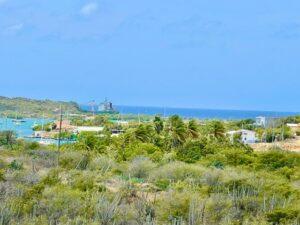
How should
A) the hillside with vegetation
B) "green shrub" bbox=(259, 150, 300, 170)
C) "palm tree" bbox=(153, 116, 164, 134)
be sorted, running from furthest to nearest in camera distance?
1. "palm tree" bbox=(153, 116, 164, 134)
2. "green shrub" bbox=(259, 150, 300, 170)
3. the hillside with vegetation

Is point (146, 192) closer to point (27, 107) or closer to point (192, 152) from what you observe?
point (192, 152)

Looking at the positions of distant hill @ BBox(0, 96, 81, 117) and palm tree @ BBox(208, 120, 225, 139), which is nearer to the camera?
palm tree @ BBox(208, 120, 225, 139)

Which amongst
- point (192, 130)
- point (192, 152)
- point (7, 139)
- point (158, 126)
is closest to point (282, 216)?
point (192, 152)

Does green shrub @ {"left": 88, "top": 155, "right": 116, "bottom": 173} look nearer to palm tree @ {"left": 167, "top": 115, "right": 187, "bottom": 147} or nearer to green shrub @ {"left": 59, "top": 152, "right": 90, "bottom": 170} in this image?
green shrub @ {"left": 59, "top": 152, "right": 90, "bottom": 170}

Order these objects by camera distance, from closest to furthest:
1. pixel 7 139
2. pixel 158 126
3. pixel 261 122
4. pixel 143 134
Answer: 1. pixel 7 139
2. pixel 143 134
3. pixel 158 126
4. pixel 261 122

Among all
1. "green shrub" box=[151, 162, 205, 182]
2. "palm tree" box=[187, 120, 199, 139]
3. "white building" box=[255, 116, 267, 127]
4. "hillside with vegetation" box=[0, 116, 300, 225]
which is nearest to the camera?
"hillside with vegetation" box=[0, 116, 300, 225]

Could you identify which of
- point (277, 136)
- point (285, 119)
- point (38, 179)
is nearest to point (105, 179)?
point (38, 179)

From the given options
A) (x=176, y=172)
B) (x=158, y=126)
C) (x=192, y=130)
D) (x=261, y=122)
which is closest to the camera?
(x=176, y=172)

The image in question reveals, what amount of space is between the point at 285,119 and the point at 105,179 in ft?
299

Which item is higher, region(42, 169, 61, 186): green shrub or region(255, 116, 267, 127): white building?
region(255, 116, 267, 127): white building

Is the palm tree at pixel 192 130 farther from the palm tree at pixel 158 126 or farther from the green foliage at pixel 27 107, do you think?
the green foliage at pixel 27 107

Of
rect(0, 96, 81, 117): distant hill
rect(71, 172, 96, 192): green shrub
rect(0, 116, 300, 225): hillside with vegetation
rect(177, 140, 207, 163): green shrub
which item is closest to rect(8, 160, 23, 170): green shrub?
rect(0, 116, 300, 225): hillside with vegetation

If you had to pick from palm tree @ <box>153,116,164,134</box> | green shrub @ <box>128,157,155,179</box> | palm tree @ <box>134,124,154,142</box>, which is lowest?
green shrub @ <box>128,157,155,179</box>

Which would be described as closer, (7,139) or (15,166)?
(15,166)
